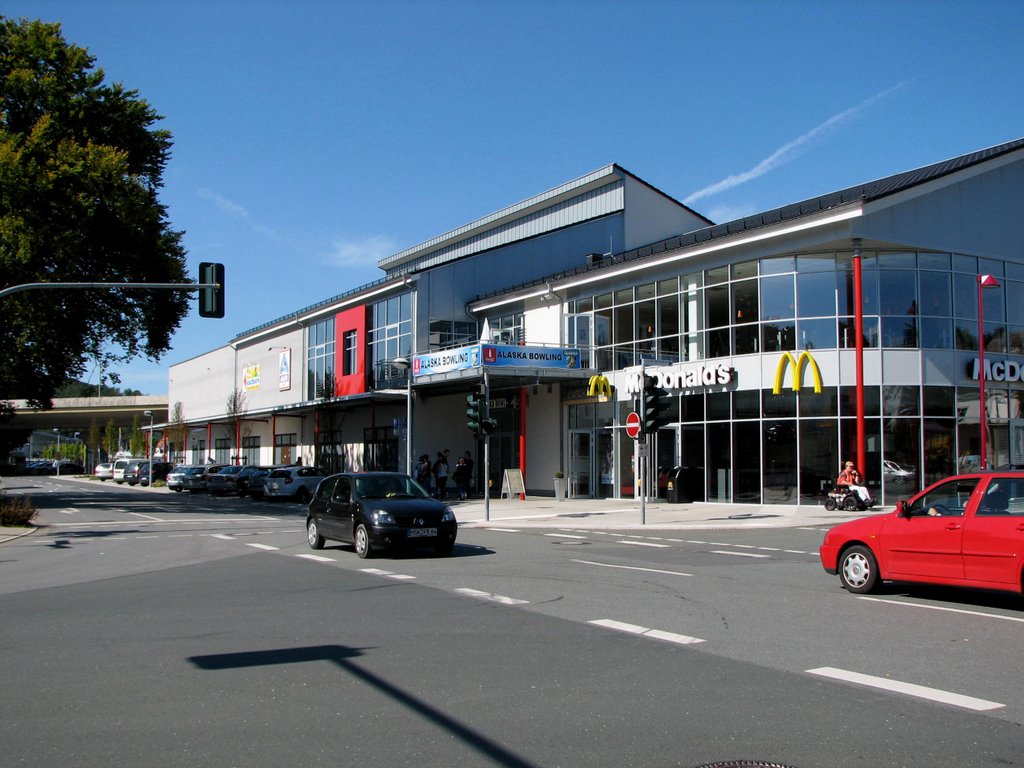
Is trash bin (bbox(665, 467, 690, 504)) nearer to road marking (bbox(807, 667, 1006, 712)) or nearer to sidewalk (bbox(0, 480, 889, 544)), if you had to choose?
sidewalk (bbox(0, 480, 889, 544))

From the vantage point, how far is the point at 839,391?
2722cm

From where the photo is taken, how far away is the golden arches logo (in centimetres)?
3353

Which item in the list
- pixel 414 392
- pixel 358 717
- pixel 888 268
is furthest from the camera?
pixel 414 392

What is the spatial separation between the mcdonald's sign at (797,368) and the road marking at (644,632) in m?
19.8

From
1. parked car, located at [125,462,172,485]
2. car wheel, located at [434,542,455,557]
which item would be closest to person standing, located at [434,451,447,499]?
car wheel, located at [434,542,455,557]

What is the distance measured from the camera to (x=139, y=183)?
31.0 meters

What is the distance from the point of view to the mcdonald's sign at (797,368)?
89.8ft

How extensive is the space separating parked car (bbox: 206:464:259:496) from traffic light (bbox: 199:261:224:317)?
2617 cm

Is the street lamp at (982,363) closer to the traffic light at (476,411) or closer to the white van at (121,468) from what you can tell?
the traffic light at (476,411)

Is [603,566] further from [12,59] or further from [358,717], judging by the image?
[12,59]

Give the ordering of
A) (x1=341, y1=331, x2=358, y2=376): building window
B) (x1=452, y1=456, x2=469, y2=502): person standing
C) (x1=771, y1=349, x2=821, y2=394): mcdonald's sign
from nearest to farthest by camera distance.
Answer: (x1=771, y1=349, x2=821, y2=394): mcdonald's sign
(x1=452, y1=456, x2=469, y2=502): person standing
(x1=341, y1=331, x2=358, y2=376): building window

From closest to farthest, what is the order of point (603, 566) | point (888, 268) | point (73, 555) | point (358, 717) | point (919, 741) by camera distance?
1. point (919, 741)
2. point (358, 717)
3. point (603, 566)
4. point (73, 555)
5. point (888, 268)

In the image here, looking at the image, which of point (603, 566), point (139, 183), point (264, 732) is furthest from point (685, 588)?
point (139, 183)

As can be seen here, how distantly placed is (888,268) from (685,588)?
19362mm
